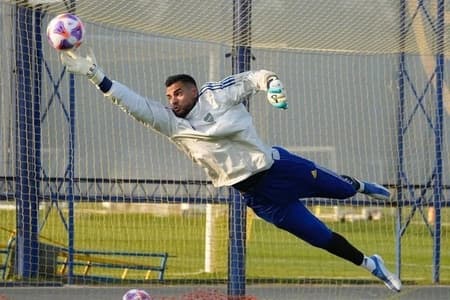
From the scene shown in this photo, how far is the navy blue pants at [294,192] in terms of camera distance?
1023 cm

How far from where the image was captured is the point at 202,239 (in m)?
18.0

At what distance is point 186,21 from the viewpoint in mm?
13914

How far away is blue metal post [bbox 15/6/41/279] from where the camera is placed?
15266mm

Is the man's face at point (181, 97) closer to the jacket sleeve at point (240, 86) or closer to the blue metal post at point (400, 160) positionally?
the jacket sleeve at point (240, 86)

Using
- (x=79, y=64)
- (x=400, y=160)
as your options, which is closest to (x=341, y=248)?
(x=79, y=64)

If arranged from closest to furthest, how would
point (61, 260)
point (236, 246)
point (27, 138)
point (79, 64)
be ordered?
point (79, 64), point (236, 246), point (27, 138), point (61, 260)

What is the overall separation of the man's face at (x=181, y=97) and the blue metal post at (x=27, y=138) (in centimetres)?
555

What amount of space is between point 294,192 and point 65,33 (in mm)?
2373

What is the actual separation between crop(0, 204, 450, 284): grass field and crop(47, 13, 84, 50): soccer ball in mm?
7653

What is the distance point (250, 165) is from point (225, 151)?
0.23 metres

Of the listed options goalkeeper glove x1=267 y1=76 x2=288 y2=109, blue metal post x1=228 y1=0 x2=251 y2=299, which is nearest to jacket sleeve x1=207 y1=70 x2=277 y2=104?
goalkeeper glove x1=267 y1=76 x2=288 y2=109

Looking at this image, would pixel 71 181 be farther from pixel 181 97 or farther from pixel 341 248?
pixel 181 97

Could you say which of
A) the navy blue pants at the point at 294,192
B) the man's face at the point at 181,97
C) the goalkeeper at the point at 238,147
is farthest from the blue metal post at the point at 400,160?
the man's face at the point at 181,97

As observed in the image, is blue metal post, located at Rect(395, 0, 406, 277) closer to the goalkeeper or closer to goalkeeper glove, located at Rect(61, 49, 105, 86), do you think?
the goalkeeper
